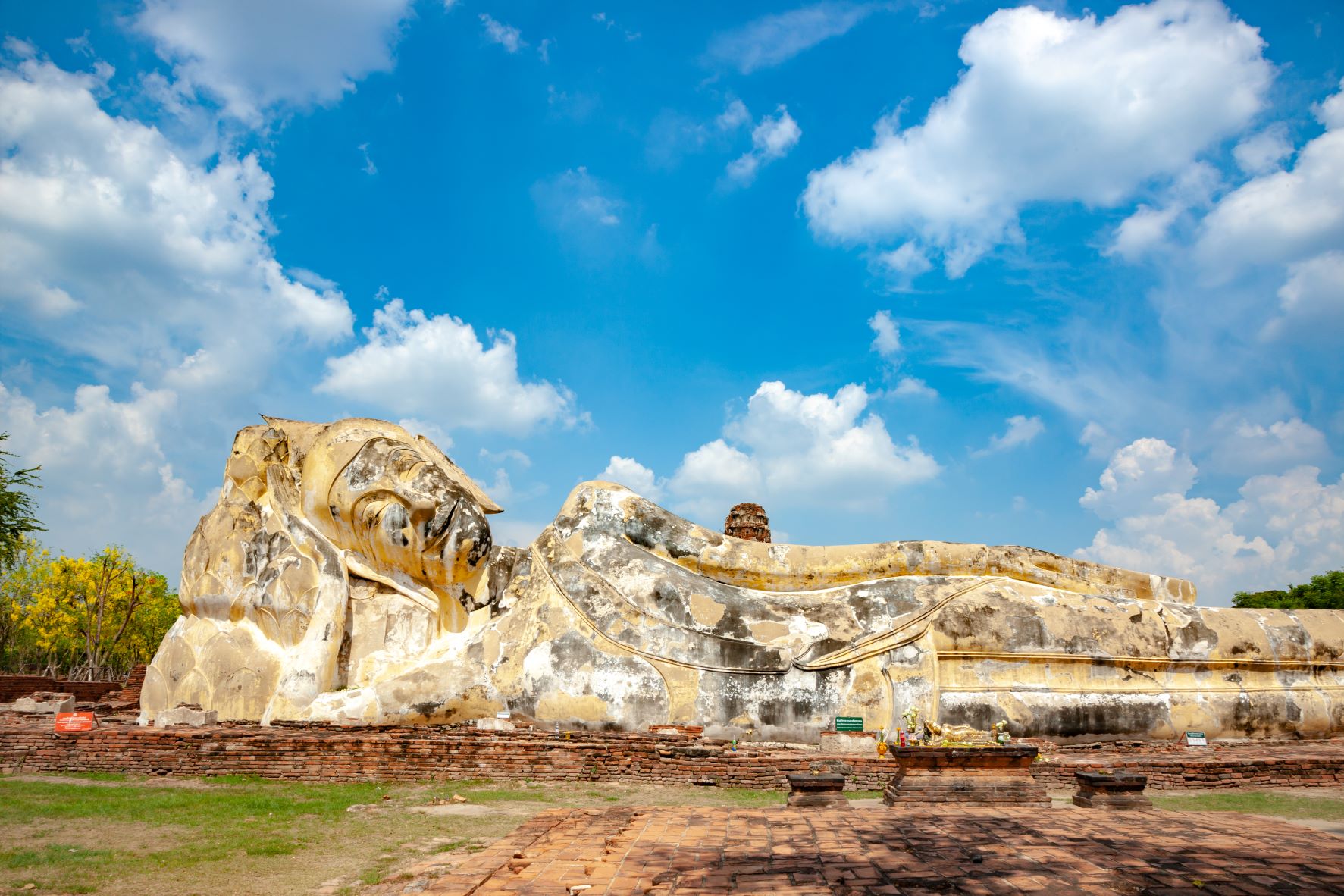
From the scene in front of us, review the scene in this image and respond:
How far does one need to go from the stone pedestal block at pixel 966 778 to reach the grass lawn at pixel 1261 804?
48.2 inches

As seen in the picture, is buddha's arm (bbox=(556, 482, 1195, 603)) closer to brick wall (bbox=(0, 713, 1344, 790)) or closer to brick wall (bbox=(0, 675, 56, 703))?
brick wall (bbox=(0, 713, 1344, 790))

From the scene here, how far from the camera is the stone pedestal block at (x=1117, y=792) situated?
645cm

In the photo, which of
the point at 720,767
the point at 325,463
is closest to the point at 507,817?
the point at 720,767

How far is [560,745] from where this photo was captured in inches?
337

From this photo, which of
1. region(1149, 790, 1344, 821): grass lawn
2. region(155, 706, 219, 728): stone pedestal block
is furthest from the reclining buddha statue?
region(1149, 790, 1344, 821): grass lawn

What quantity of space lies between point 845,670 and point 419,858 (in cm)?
551

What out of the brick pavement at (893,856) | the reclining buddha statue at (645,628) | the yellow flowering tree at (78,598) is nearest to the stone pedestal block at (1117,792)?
the brick pavement at (893,856)

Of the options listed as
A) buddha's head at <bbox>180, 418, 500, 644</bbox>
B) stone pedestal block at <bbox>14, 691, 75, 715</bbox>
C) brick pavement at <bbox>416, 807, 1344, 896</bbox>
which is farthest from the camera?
stone pedestal block at <bbox>14, 691, 75, 715</bbox>

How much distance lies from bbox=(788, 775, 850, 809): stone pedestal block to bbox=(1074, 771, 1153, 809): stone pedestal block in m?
1.91

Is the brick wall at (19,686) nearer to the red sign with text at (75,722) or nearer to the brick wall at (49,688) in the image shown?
the brick wall at (49,688)

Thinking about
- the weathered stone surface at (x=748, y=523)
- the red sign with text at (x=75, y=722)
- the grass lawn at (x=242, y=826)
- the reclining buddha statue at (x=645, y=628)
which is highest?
the weathered stone surface at (x=748, y=523)

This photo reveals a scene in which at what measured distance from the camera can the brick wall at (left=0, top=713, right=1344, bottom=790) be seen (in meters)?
8.27

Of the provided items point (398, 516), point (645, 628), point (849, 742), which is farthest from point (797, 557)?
point (398, 516)

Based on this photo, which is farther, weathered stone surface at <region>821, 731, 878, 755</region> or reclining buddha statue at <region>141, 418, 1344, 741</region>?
reclining buddha statue at <region>141, 418, 1344, 741</region>
